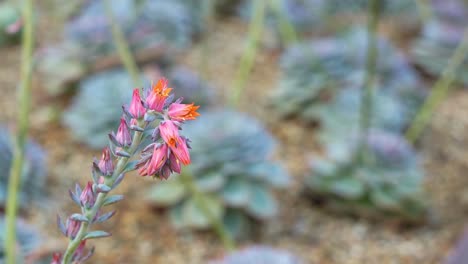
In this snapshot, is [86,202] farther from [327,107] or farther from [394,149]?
[327,107]

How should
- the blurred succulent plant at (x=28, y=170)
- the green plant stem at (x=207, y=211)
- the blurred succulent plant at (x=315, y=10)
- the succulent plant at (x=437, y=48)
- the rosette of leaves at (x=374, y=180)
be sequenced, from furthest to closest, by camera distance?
the blurred succulent plant at (x=315, y=10), the succulent plant at (x=437, y=48), the rosette of leaves at (x=374, y=180), the blurred succulent plant at (x=28, y=170), the green plant stem at (x=207, y=211)

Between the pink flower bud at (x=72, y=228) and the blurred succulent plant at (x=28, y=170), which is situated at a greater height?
the blurred succulent plant at (x=28, y=170)

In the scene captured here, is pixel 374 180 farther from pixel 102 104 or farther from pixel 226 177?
pixel 102 104

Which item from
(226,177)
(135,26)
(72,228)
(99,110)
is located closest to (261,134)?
(226,177)

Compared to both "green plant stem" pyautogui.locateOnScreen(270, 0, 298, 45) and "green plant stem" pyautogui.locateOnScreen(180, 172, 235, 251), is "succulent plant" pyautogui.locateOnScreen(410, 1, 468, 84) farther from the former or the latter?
"green plant stem" pyautogui.locateOnScreen(180, 172, 235, 251)

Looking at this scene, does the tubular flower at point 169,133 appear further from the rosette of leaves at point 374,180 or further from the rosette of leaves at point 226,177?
the rosette of leaves at point 374,180

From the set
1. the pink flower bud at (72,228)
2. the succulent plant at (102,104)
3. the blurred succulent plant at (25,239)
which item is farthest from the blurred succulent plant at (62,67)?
the pink flower bud at (72,228)

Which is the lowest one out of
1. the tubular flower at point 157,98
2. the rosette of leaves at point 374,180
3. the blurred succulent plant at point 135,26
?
the tubular flower at point 157,98

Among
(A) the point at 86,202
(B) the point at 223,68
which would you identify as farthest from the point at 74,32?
(A) the point at 86,202
